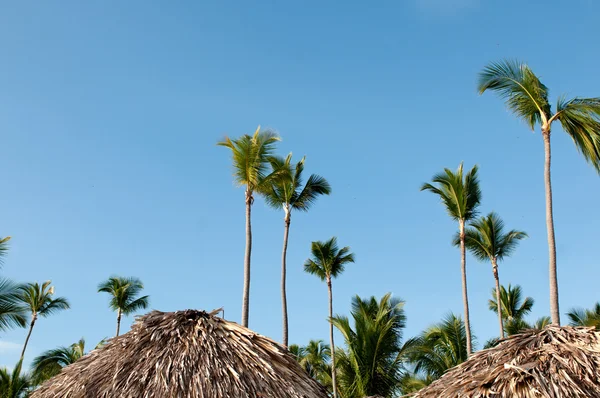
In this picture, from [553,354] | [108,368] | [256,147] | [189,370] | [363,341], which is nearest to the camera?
[553,354]

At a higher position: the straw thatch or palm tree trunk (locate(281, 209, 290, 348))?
palm tree trunk (locate(281, 209, 290, 348))

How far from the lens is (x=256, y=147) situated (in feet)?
62.9

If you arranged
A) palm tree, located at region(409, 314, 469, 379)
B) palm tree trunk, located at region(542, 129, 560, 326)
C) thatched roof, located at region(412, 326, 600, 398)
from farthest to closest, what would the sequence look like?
1. palm tree, located at region(409, 314, 469, 379)
2. palm tree trunk, located at region(542, 129, 560, 326)
3. thatched roof, located at region(412, 326, 600, 398)

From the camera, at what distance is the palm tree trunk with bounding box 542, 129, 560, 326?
1369 centimetres

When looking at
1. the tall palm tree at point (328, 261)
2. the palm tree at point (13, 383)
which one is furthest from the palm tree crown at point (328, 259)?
the palm tree at point (13, 383)

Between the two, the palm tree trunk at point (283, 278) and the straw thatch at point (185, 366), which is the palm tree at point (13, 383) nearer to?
the palm tree trunk at point (283, 278)

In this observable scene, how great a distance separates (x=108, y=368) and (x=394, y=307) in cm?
1794

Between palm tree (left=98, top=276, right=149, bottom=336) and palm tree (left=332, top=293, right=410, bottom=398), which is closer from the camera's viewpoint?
palm tree (left=332, top=293, right=410, bottom=398)

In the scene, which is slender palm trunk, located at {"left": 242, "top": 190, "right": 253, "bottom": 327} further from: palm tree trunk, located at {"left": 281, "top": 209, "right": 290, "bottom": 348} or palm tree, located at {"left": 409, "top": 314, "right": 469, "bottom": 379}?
palm tree, located at {"left": 409, "top": 314, "right": 469, "bottom": 379}

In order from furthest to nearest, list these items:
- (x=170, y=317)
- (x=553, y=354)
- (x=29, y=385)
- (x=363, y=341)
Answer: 1. (x=29, y=385)
2. (x=363, y=341)
3. (x=170, y=317)
4. (x=553, y=354)

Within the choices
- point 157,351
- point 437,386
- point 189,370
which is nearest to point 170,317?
point 157,351

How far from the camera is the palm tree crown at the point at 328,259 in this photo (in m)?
33.2

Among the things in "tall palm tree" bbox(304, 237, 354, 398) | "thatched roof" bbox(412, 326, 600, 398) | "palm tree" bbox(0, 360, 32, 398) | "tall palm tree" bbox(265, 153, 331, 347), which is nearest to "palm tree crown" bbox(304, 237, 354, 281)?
"tall palm tree" bbox(304, 237, 354, 398)

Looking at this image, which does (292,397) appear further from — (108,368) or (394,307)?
(394,307)
